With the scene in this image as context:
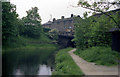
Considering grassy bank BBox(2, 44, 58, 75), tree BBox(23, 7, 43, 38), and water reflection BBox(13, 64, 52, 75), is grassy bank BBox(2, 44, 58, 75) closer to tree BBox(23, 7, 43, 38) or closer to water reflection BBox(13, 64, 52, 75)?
water reflection BBox(13, 64, 52, 75)

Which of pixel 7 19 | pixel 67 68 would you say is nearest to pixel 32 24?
pixel 7 19

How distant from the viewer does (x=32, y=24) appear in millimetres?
59281

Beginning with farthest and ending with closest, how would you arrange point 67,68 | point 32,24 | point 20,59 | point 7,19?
point 32,24 → point 7,19 → point 20,59 → point 67,68

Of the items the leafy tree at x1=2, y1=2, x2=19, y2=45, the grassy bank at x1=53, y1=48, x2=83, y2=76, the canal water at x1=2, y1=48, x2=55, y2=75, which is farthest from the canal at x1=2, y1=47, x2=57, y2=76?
the leafy tree at x1=2, y1=2, x2=19, y2=45

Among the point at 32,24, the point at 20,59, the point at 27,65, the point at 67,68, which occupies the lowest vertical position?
the point at 20,59

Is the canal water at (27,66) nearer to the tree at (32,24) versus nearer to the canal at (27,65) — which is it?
the canal at (27,65)

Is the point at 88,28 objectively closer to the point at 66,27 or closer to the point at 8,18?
the point at 8,18

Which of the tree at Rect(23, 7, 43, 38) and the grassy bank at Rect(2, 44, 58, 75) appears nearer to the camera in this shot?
the grassy bank at Rect(2, 44, 58, 75)

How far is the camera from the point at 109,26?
1995 cm

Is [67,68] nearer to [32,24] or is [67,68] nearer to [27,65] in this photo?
[27,65]

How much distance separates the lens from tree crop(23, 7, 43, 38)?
5850 cm

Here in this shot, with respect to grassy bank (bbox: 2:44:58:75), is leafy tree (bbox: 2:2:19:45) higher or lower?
higher

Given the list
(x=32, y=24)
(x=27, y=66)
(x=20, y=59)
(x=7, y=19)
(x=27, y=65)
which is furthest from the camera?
(x=32, y=24)

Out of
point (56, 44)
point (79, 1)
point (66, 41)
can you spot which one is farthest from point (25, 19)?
point (79, 1)
